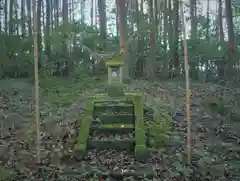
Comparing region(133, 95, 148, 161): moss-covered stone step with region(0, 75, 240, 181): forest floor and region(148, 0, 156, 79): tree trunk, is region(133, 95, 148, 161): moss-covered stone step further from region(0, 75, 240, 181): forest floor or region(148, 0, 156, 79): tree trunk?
region(148, 0, 156, 79): tree trunk

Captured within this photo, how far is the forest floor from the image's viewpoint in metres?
5.77

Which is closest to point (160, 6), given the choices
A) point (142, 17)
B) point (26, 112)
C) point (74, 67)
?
point (142, 17)

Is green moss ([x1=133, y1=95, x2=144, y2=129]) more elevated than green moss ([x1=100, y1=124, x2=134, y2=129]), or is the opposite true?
green moss ([x1=133, y1=95, x2=144, y2=129])

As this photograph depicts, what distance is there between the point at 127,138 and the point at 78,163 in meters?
1.48

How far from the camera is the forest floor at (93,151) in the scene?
5.77 m

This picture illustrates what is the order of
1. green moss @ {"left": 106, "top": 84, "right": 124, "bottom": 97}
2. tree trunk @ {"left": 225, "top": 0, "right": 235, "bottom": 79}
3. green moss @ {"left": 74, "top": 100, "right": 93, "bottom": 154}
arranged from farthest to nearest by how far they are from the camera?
tree trunk @ {"left": 225, "top": 0, "right": 235, "bottom": 79} < green moss @ {"left": 106, "top": 84, "right": 124, "bottom": 97} < green moss @ {"left": 74, "top": 100, "right": 93, "bottom": 154}

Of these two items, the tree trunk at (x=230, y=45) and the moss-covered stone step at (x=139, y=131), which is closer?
the moss-covered stone step at (x=139, y=131)

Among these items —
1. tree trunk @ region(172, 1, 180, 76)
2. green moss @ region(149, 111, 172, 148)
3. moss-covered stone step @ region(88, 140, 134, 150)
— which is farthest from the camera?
tree trunk @ region(172, 1, 180, 76)

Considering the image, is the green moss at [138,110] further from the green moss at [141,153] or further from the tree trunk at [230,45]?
the tree trunk at [230,45]

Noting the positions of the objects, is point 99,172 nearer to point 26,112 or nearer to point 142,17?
point 26,112

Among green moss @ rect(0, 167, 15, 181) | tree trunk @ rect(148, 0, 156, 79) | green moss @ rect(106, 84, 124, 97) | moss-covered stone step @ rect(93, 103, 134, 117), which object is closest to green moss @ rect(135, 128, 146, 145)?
moss-covered stone step @ rect(93, 103, 134, 117)

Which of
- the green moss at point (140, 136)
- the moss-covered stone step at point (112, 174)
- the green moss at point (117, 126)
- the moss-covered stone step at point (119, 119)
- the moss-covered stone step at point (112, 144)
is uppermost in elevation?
the moss-covered stone step at point (119, 119)

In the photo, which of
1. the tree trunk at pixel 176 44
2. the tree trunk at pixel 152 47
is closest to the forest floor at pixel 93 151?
the tree trunk at pixel 152 47

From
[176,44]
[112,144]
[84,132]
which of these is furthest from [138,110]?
[176,44]
